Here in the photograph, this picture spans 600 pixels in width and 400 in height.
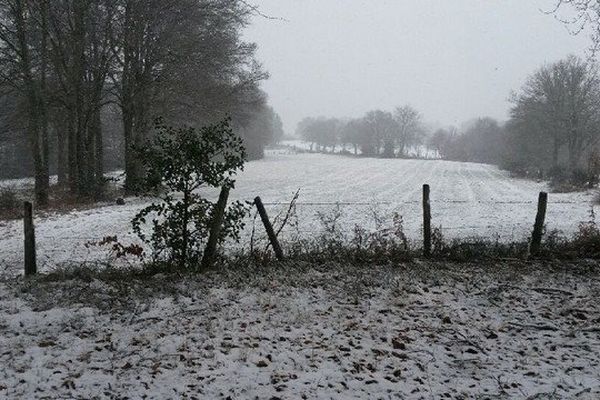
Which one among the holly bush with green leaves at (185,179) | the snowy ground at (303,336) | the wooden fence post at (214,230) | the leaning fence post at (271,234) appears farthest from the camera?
the leaning fence post at (271,234)

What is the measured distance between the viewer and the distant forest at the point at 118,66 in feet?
62.4

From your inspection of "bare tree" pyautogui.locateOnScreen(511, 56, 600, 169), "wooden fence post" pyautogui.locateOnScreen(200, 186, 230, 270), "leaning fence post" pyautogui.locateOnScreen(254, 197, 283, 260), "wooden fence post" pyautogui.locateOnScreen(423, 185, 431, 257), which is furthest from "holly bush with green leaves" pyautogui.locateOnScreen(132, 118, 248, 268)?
"bare tree" pyautogui.locateOnScreen(511, 56, 600, 169)

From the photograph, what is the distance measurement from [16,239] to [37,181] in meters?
8.10

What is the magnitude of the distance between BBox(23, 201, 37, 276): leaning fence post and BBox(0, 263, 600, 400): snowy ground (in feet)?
1.41

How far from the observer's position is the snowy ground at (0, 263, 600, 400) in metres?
4.91

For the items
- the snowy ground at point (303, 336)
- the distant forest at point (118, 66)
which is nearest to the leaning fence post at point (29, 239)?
the snowy ground at point (303, 336)

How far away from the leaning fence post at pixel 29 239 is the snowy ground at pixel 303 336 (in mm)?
428

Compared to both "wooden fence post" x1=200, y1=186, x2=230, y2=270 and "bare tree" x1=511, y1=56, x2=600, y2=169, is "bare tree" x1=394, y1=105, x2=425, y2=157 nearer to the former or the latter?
"bare tree" x1=511, y1=56, x2=600, y2=169

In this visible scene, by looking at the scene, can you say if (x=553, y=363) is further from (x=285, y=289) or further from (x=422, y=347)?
(x=285, y=289)

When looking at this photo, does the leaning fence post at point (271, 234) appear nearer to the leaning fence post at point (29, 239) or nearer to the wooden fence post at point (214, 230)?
the wooden fence post at point (214, 230)

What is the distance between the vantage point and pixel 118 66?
2317 cm

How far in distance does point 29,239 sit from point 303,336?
5220mm

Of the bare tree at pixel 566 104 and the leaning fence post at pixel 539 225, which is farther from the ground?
the bare tree at pixel 566 104

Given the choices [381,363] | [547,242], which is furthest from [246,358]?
[547,242]
